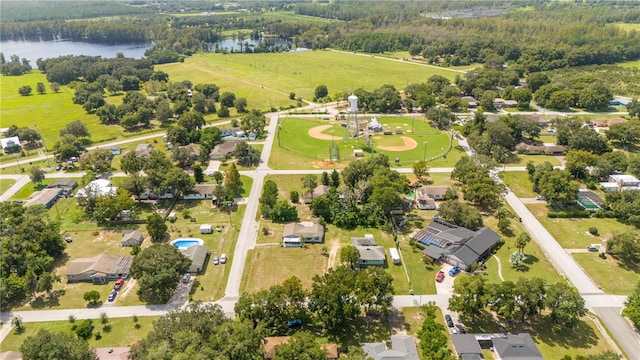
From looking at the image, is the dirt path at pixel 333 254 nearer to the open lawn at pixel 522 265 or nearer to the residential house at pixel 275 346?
the residential house at pixel 275 346

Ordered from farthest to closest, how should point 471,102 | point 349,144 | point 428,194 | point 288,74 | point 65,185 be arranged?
point 288,74
point 471,102
point 349,144
point 65,185
point 428,194

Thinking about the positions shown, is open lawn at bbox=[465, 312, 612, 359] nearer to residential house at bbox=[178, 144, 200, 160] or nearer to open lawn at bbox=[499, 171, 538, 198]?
open lawn at bbox=[499, 171, 538, 198]

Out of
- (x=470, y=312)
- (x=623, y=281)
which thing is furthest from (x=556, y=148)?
(x=470, y=312)

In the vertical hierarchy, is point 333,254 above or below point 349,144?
below

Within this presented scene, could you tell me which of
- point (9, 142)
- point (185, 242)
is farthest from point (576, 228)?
point (9, 142)

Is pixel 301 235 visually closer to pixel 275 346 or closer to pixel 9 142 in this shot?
pixel 275 346

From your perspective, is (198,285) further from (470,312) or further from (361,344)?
(470,312)

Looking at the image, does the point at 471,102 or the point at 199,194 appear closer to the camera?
the point at 199,194

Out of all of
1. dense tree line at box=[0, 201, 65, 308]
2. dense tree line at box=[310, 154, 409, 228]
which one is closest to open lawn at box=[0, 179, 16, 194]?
dense tree line at box=[0, 201, 65, 308]
